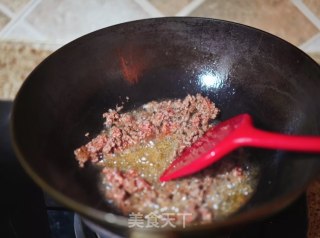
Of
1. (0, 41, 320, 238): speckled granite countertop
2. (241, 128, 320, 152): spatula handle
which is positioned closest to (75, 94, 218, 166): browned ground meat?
(241, 128, 320, 152): spatula handle

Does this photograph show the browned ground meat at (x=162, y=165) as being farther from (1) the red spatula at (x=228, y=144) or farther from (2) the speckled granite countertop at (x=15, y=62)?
(2) the speckled granite countertop at (x=15, y=62)

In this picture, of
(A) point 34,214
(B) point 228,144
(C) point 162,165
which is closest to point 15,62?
(A) point 34,214

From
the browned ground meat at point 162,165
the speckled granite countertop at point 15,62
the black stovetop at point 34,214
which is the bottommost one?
the black stovetop at point 34,214

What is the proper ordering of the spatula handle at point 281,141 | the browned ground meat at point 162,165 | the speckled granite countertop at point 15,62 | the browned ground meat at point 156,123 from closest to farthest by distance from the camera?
the spatula handle at point 281,141
the browned ground meat at point 162,165
the browned ground meat at point 156,123
the speckled granite countertop at point 15,62

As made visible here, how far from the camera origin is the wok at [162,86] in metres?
0.77

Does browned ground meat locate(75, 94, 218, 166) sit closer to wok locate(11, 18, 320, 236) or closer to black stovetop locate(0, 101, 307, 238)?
wok locate(11, 18, 320, 236)

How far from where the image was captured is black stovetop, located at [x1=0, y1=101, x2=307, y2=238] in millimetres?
827

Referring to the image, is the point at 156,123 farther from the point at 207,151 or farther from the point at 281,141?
the point at 281,141

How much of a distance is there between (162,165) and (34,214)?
357 mm

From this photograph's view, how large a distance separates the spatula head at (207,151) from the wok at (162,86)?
117 mm

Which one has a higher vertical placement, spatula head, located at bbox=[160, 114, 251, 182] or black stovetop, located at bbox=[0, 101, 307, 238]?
spatula head, located at bbox=[160, 114, 251, 182]

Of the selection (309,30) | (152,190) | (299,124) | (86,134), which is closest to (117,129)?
(86,134)

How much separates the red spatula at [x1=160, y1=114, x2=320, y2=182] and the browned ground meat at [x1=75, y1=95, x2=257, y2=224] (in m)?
0.04

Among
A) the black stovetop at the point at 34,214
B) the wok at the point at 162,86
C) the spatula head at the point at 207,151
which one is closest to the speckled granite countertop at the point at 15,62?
the black stovetop at the point at 34,214
